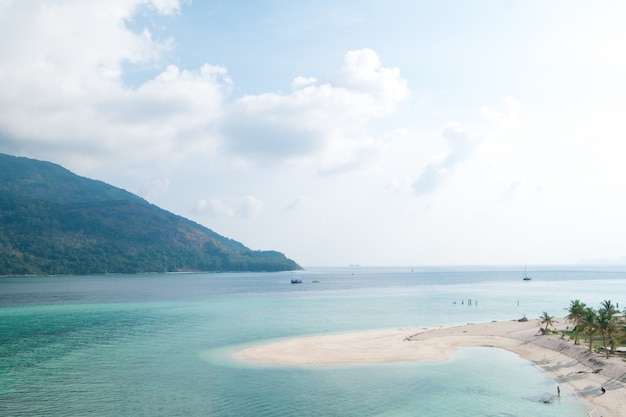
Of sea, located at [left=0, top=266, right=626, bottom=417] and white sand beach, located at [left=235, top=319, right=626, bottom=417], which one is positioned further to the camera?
white sand beach, located at [left=235, top=319, right=626, bottom=417]

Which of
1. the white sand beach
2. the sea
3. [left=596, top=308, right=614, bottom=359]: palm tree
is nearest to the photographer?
the sea

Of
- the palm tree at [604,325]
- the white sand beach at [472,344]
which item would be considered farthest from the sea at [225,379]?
the palm tree at [604,325]

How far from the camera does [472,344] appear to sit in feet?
272

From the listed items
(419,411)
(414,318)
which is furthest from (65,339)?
(414,318)

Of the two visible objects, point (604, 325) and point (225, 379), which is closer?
point (225, 379)

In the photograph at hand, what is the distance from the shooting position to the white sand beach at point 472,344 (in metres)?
54.8

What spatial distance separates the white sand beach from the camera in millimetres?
54844

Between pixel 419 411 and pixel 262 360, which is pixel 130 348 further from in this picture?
pixel 419 411

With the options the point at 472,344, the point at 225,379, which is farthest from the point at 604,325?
the point at 225,379

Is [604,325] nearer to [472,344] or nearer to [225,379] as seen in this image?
[472,344]

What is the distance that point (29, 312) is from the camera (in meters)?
130

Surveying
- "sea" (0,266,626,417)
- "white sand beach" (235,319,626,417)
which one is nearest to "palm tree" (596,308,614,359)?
"white sand beach" (235,319,626,417)

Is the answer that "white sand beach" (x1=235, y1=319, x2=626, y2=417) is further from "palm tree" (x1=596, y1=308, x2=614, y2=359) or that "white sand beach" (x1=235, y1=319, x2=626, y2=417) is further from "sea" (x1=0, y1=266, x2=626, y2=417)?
"palm tree" (x1=596, y1=308, x2=614, y2=359)

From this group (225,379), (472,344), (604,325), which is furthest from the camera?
(472,344)
